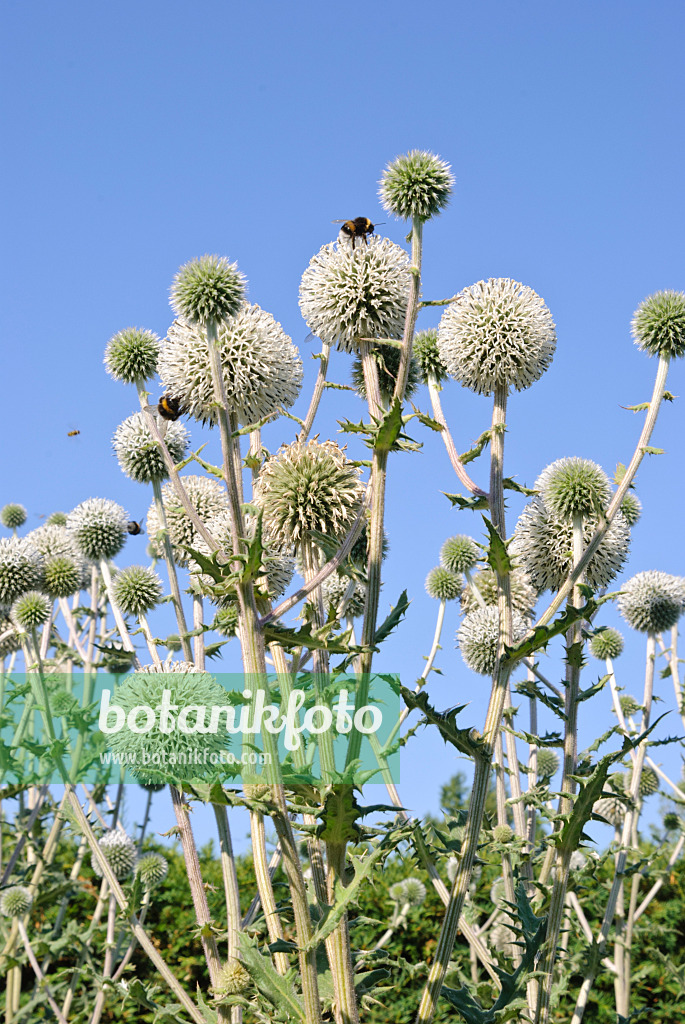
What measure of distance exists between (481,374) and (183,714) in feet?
7.45

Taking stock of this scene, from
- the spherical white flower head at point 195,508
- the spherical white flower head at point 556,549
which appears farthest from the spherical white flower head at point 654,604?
the spherical white flower head at point 195,508

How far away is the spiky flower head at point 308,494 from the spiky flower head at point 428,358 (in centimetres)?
142

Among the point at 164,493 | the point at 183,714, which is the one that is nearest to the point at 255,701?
the point at 183,714

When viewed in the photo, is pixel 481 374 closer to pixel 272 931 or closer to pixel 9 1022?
pixel 272 931

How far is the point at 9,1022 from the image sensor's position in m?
7.38

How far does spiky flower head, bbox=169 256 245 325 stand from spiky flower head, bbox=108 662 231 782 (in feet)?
5.10

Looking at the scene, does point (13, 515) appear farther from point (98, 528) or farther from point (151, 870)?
point (151, 870)

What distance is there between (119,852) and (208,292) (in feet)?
18.9

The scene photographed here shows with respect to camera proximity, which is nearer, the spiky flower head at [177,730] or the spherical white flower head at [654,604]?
the spiky flower head at [177,730]

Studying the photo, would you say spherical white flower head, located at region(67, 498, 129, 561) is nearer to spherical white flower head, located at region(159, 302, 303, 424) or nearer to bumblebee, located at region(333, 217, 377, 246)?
spherical white flower head, located at region(159, 302, 303, 424)

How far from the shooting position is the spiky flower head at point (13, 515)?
10.0 meters

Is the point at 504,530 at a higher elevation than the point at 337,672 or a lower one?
higher

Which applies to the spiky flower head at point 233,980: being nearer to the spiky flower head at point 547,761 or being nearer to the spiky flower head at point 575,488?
the spiky flower head at point 575,488

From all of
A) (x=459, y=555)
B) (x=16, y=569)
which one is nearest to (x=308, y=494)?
(x=16, y=569)
